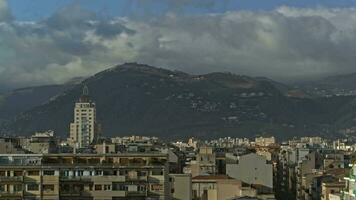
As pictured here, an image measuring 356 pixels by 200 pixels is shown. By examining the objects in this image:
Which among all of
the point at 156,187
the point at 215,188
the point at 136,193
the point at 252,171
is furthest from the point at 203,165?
the point at 136,193

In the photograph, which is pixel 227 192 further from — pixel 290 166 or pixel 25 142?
pixel 25 142

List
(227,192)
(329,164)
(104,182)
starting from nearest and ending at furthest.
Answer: (104,182)
(227,192)
(329,164)

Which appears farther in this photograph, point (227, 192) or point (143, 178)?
point (227, 192)

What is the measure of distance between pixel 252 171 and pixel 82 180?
124 ft

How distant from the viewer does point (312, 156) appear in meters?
121

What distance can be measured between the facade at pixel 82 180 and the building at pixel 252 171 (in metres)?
32.7

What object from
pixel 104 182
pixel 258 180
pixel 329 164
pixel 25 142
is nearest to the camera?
pixel 104 182

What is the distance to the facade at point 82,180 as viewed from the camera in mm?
60781

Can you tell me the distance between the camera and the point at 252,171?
318 feet

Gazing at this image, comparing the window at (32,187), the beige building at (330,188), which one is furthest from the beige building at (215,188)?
the window at (32,187)

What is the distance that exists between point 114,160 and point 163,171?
441 centimetres

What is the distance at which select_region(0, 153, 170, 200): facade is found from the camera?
2393 inches

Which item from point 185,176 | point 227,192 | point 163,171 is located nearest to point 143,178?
point 163,171

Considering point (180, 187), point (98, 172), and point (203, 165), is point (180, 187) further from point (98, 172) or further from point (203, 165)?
point (203, 165)
